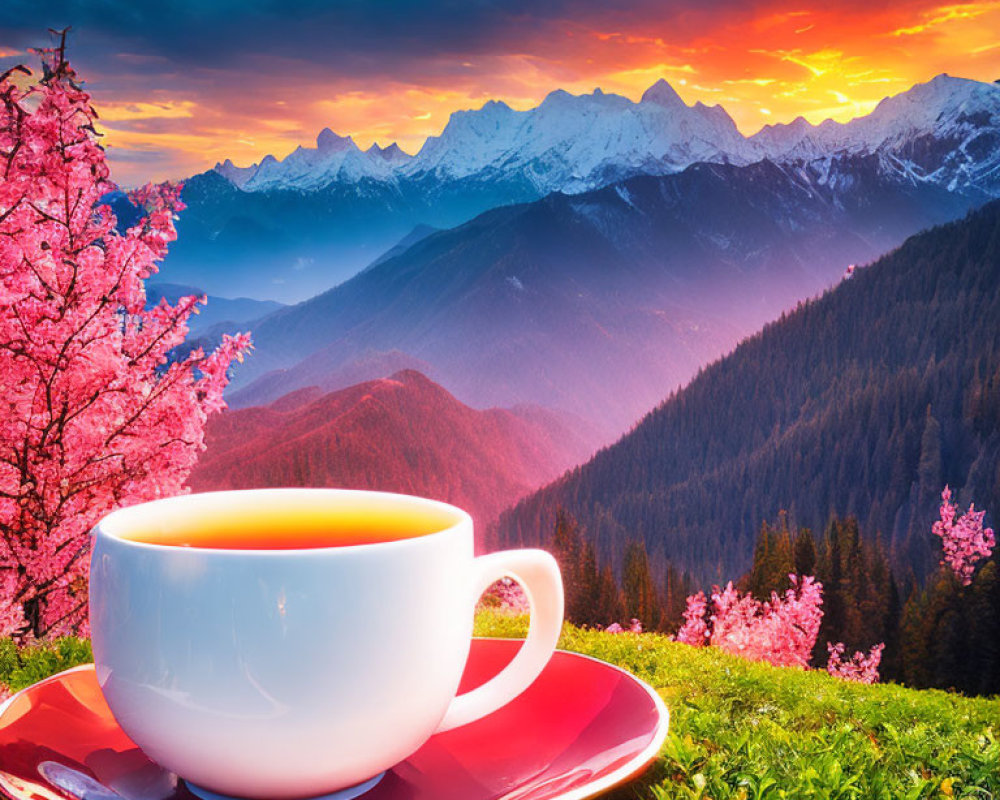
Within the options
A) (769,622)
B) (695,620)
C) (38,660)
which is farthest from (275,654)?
(695,620)

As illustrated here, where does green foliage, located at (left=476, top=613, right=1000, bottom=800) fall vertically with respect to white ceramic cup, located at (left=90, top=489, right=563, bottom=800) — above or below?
below

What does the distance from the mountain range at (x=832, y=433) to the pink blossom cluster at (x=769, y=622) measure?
29735 mm

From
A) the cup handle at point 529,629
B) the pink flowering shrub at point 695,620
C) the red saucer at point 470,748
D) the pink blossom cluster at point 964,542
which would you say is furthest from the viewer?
the pink blossom cluster at point 964,542

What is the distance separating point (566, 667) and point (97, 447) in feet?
19.8

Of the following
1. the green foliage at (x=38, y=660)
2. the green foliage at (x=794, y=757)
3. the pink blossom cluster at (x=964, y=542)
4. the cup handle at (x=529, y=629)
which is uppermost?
the cup handle at (x=529, y=629)

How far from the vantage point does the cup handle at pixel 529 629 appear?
1464 millimetres

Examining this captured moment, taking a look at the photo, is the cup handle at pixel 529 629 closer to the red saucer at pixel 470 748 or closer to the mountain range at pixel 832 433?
the red saucer at pixel 470 748

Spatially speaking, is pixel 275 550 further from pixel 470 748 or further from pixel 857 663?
pixel 857 663

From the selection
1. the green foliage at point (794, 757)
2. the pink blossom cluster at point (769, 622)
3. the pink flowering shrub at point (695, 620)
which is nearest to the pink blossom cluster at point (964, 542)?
the pink blossom cluster at point (769, 622)

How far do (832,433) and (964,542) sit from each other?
5683 centimetres

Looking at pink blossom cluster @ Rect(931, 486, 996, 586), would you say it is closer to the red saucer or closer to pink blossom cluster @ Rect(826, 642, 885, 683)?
pink blossom cluster @ Rect(826, 642, 885, 683)

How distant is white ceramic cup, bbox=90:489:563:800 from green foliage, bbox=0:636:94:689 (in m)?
1.27

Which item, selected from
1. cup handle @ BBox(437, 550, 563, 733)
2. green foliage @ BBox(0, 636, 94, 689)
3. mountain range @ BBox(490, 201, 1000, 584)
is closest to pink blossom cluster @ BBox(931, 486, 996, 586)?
mountain range @ BBox(490, 201, 1000, 584)

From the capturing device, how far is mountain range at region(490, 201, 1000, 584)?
10212 cm
